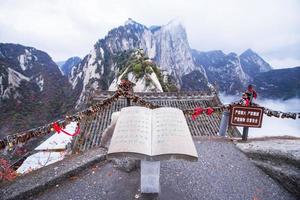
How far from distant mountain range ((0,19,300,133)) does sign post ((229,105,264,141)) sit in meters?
12.9

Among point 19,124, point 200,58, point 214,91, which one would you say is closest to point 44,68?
point 19,124

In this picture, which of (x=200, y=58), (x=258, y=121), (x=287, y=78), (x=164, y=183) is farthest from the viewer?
(x=200, y=58)

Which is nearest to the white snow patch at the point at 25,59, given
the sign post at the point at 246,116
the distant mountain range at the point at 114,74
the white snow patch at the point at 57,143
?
the distant mountain range at the point at 114,74

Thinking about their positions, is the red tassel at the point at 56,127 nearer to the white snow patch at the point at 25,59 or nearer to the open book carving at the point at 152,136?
the open book carving at the point at 152,136

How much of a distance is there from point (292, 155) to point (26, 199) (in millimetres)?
5975

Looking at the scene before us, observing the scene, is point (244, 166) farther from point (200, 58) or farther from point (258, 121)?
point (200, 58)

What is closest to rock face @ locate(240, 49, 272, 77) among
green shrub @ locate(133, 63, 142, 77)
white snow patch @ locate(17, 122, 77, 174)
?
green shrub @ locate(133, 63, 142, 77)

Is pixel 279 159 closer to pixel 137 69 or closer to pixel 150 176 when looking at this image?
pixel 150 176

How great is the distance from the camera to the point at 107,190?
4.04 meters

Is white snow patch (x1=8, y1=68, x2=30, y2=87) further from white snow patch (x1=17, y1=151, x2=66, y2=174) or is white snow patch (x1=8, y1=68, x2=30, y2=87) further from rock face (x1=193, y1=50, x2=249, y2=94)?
rock face (x1=193, y1=50, x2=249, y2=94)

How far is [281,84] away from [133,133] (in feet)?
364

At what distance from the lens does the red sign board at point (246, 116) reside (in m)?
6.09

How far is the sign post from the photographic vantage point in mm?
6090

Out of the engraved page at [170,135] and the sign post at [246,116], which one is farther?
the sign post at [246,116]
